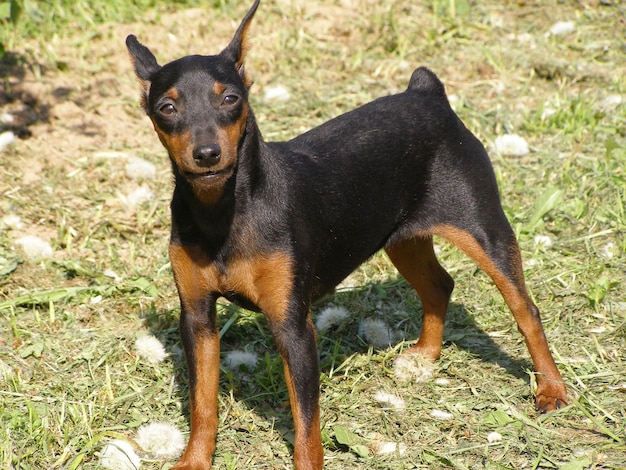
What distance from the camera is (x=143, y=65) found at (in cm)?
489

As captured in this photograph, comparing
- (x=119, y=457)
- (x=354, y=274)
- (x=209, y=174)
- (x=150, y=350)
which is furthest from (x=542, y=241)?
(x=119, y=457)

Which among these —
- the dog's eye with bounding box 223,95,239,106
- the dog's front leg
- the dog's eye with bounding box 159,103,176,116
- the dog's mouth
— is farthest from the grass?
the dog's eye with bounding box 223,95,239,106

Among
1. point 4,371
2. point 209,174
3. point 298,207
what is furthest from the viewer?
point 4,371

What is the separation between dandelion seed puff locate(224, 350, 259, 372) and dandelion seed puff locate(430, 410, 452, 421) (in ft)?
4.11

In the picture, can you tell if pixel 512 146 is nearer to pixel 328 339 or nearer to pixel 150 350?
pixel 328 339

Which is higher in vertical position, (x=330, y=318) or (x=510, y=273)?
(x=510, y=273)

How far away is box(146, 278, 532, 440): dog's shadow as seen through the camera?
5727 mm

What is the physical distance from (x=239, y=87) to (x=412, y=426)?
229 centimetres

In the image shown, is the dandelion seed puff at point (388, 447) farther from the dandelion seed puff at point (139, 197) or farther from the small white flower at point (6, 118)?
the small white flower at point (6, 118)

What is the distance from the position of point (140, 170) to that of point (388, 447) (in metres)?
3.60

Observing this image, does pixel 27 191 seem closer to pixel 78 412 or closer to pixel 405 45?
pixel 78 412

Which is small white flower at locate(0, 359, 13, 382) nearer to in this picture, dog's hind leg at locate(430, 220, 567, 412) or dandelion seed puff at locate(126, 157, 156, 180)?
dandelion seed puff at locate(126, 157, 156, 180)

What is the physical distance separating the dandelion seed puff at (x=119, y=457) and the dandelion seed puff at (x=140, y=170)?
121 inches

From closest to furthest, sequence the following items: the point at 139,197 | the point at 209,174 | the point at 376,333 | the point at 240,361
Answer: the point at 209,174
the point at 240,361
the point at 376,333
the point at 139,197
